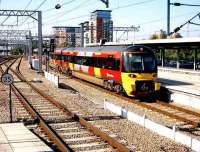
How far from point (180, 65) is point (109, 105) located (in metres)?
22.6

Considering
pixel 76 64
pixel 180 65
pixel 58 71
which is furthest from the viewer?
pixel 58 71

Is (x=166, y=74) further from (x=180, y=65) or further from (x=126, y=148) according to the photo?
(x=126, y=148)

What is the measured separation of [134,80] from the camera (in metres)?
23.4

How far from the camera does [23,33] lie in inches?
3738

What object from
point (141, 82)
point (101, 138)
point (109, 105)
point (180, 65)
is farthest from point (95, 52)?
point (101, 138)

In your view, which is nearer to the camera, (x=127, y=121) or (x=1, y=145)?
(x=1, y=145)

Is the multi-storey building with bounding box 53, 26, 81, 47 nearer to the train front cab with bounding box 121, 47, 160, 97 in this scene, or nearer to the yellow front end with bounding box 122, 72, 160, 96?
the train front cab with bounding box 121, 47, 160, 97

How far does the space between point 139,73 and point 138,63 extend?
609 mm

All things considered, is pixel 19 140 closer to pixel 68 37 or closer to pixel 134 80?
pixel 134 80

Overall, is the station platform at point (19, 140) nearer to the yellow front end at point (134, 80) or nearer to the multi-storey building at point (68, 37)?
the yellow front end at point (134, 80)

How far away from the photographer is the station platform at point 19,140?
11741 millimetres

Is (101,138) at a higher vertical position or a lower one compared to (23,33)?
lower

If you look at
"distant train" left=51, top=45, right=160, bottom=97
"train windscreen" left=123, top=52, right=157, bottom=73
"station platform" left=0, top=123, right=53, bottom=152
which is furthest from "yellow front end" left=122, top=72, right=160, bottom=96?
"station platform" left=0, top=123, right=53, bottom=152

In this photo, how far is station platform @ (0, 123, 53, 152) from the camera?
38.5ft
